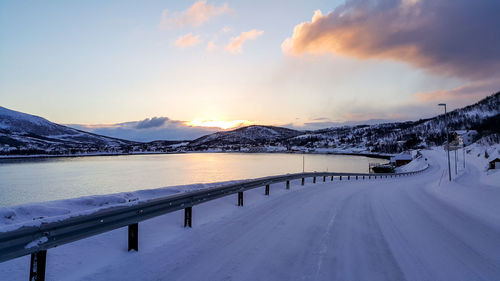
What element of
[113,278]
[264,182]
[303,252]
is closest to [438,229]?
[303,252]

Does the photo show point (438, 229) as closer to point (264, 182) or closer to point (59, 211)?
point (264, 182)

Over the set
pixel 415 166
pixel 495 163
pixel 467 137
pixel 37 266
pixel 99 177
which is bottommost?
pixel 99 177

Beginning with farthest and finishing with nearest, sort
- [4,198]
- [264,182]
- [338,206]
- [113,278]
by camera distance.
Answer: [4,198] < [264,182] < [338,206] < [113,278]

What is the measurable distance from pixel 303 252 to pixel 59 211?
6.65 m

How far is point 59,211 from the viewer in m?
7.39

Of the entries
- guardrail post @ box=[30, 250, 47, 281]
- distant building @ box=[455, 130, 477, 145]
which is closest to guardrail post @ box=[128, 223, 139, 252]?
guardrail post @ box=[30, 250, 47, 281]

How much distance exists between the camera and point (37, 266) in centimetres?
381

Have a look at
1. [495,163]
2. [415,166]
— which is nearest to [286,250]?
[495,163]

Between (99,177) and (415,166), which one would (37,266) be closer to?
(99,177)

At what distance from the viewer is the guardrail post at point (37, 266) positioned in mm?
3791

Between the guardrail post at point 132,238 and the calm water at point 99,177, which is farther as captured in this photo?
the calm water at point 99,177

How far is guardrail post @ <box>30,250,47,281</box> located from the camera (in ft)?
12.4

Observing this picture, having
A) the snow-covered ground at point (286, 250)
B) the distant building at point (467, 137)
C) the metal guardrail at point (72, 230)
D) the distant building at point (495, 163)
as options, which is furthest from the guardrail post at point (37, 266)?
the distant building at point (467, 137)

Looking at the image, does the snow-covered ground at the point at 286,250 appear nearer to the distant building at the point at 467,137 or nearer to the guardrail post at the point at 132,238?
the guardrail post at the point at 132,238
